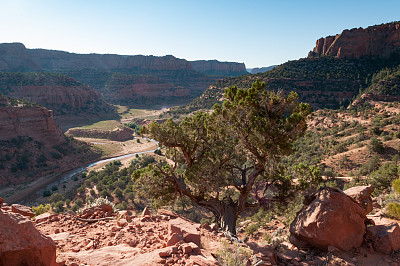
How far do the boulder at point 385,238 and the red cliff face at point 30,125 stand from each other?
53111 mm

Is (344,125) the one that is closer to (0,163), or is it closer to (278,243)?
(278,243)

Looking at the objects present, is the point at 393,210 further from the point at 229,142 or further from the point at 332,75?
the point at 332,75

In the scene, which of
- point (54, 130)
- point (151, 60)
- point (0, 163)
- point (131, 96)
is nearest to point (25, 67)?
point (131, 96)

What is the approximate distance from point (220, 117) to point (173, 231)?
18.7 feet

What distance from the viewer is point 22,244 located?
376 centimetres

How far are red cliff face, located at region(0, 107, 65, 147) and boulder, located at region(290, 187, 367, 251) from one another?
5143 centimetres

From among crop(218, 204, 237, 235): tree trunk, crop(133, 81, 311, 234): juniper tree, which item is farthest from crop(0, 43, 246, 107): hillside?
crop(218, 204, 237, 235): tree trunk

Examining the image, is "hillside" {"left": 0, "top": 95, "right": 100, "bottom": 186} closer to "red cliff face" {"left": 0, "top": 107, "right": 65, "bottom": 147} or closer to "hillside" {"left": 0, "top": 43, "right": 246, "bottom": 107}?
"red cliff face" {"left": 0, "top": 107, "right": 65, "bottom": 147}

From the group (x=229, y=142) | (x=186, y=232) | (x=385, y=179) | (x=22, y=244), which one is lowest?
(x=385, y=179)

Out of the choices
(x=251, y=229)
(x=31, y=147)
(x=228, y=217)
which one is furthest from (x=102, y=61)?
(x=228, y=217)

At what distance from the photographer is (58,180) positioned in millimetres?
38594

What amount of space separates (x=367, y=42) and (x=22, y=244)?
92747mm

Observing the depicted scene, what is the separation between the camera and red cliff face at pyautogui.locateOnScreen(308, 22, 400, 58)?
6519 centimetres

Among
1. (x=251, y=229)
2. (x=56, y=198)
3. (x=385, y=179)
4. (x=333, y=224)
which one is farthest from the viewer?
(x=56, y=198)
